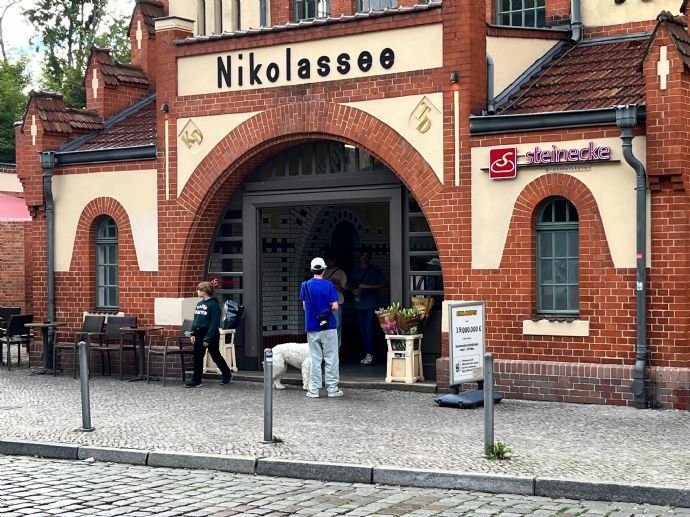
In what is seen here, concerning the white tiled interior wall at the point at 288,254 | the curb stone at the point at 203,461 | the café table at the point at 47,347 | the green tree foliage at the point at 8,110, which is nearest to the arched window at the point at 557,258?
the white tiled interior wall at the point at 288,254

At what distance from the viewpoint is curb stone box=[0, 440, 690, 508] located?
961cm

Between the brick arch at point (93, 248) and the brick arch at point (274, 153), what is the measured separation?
1186mm

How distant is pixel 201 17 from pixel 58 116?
300 cm

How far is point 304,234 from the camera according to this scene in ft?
68.3

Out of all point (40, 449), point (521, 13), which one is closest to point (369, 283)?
point (521, 13)

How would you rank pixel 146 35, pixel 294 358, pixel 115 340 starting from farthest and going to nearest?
1. pixel 146 35
2. pixel 115 340
3. pixel 294 358

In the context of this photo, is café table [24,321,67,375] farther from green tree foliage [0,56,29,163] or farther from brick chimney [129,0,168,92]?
green tree foliage [0,56,29,163]

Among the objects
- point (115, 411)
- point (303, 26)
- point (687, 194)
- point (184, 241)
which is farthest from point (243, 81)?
point (687, 194)

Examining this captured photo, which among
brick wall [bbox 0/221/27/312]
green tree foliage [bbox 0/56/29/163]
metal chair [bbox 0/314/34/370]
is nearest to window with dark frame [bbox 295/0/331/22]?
metal chair [bbox 0/314/34/370]

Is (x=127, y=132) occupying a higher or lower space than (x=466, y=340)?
higher

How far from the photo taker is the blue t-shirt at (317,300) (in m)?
16.0

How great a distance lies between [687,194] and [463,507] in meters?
6.62

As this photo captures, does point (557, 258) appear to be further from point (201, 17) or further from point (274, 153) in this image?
point (201, 17)

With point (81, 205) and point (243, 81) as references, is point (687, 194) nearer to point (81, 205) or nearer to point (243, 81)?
point (243, 81)
